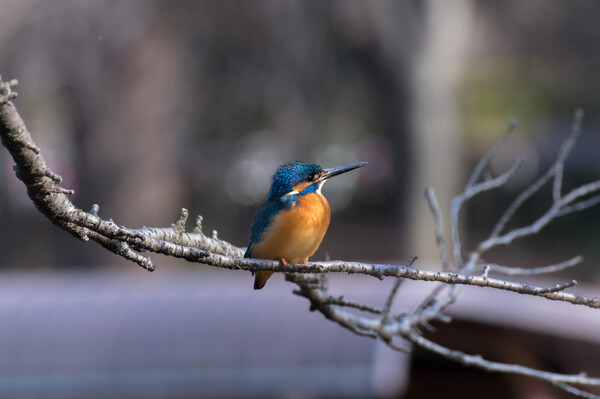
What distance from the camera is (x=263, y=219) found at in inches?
93.4

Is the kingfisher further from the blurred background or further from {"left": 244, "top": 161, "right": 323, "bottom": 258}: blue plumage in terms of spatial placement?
the blurred background

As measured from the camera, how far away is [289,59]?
9.64 meters

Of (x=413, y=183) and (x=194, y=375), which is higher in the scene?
(x=413, y=183)

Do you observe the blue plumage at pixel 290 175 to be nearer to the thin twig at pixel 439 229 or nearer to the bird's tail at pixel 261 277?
the bird's tail at pixel 261 277

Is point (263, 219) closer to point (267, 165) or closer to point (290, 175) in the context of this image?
point (290, 175)

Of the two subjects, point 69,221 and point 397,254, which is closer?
point 69,221

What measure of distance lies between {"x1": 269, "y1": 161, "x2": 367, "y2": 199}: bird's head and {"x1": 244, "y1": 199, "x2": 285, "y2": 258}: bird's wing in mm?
45

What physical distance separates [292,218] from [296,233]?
7cm

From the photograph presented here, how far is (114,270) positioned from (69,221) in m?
8.91

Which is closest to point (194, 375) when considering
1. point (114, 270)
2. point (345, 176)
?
point (114, 270)

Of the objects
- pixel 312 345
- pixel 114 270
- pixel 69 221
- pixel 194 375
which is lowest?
pixel 69 221

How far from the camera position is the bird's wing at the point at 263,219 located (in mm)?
2316

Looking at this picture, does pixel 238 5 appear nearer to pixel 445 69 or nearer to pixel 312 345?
pixel 445 69

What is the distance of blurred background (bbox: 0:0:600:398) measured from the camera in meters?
5.20
